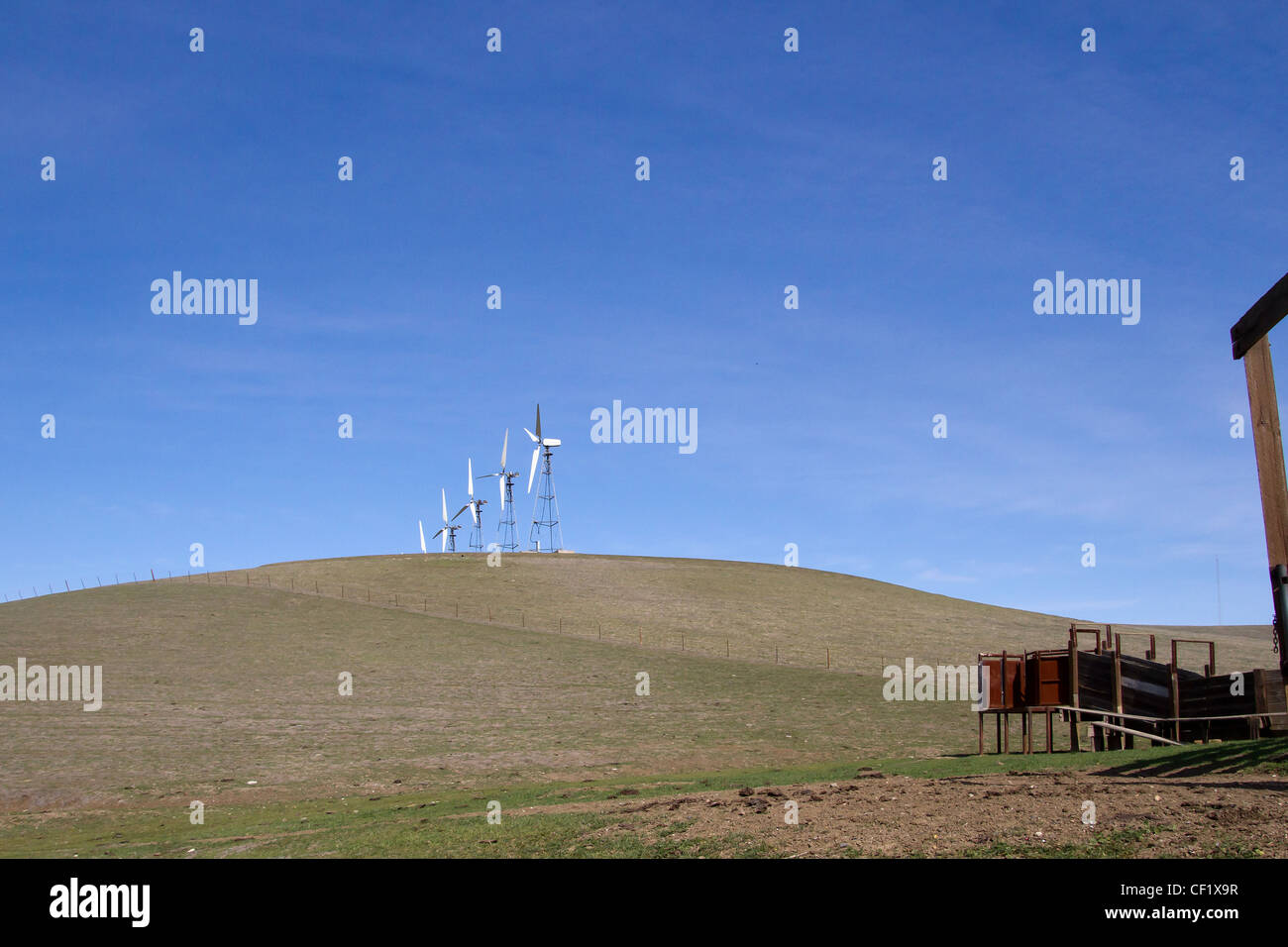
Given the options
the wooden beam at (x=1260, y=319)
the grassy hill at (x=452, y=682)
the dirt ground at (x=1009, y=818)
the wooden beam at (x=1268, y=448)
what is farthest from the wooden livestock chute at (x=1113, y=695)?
the wooden beam at (x=1260, y=319)

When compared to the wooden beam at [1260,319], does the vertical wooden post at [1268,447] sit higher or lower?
lower

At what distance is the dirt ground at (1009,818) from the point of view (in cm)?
1191

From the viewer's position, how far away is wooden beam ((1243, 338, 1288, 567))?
37.3 ft

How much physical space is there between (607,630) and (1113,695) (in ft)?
146

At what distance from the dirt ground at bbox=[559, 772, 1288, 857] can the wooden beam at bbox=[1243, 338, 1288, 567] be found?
3263 mm

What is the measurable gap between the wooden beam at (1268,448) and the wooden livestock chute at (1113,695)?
22.9 meters

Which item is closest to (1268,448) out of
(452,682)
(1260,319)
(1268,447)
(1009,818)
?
(1268,447)

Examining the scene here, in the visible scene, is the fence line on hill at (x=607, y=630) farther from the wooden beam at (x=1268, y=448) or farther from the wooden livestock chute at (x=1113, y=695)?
the wooden beam at (x=1268, y=448)

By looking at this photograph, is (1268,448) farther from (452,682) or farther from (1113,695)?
(452,682)

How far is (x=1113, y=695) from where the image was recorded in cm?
3388

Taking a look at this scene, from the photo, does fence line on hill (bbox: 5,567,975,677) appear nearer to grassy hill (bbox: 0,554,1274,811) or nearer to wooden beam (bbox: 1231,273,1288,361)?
grassy hill (bbox: 0,554,1274,811)

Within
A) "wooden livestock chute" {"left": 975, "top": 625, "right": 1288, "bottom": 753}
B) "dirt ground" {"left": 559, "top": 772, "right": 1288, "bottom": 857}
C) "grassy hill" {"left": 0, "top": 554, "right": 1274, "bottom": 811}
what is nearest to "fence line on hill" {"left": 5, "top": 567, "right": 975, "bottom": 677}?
"grassy hill" {"left": 0, "top": 554, "right": 1274, "bottom": 811}
